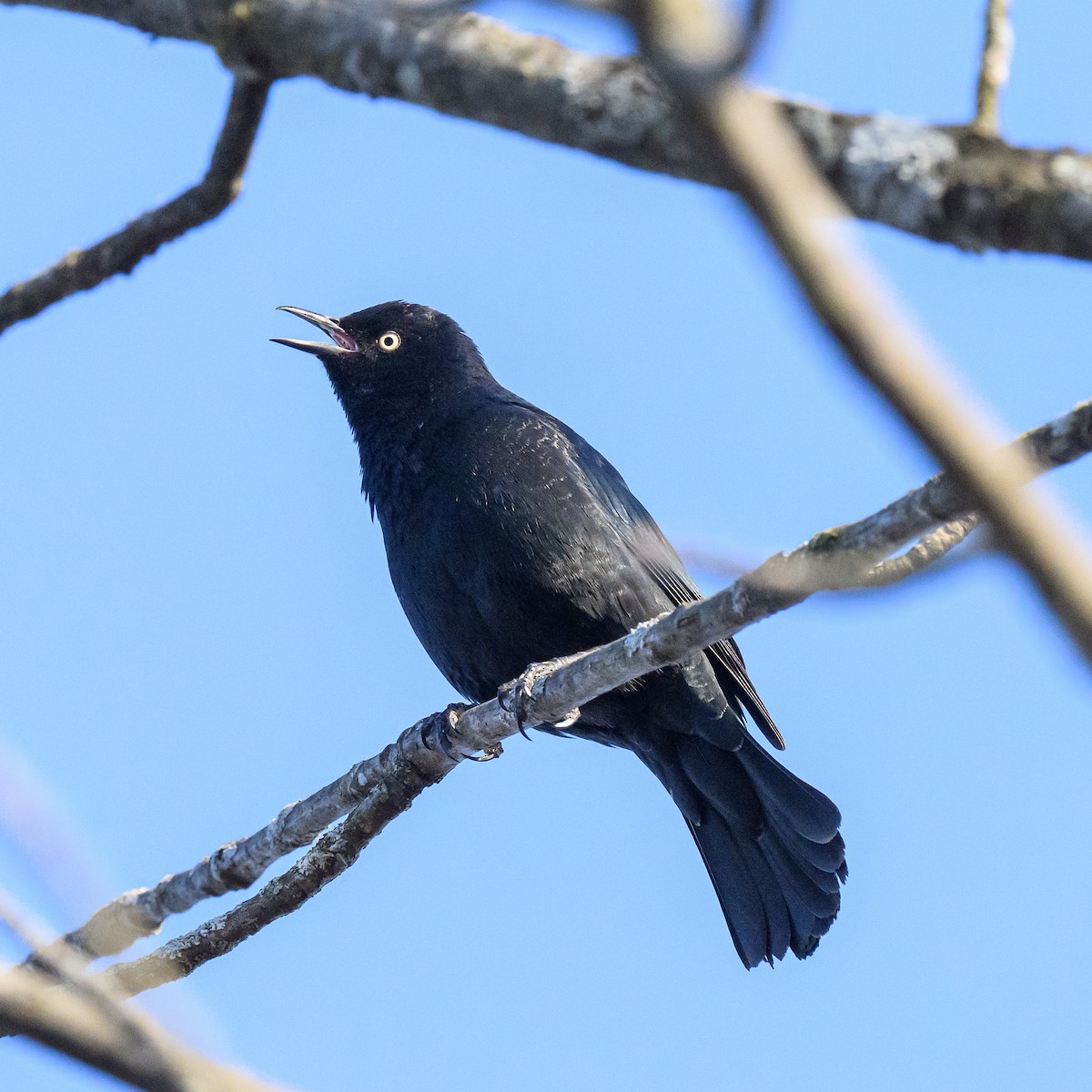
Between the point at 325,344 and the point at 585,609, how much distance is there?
2780mm

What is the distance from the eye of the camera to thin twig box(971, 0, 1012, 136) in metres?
2.74

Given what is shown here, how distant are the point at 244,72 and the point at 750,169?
8.06 feet

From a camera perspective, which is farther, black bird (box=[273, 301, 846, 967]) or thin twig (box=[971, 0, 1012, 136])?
black bird (box=[273, 301, 846, 967])

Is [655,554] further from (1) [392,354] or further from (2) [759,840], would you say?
(1) [392,354]

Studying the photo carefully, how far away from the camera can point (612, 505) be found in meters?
7.07

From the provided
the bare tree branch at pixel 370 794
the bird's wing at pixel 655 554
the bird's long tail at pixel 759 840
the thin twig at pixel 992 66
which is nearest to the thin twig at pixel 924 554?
the bare tree branch at pixel 370 794

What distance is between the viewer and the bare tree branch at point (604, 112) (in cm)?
251

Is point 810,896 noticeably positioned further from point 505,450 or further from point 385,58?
point 385,58

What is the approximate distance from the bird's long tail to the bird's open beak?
10.3 ft

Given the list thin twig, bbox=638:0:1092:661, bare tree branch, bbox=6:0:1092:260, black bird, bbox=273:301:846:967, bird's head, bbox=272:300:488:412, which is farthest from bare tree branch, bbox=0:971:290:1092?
bird's head, bbox=272:300:488:412

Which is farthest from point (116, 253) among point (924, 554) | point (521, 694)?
point (924, 554)

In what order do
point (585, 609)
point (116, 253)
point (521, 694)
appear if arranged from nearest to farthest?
1. point (116, 253)
2. point (521, 694)
3. point (585, 609)

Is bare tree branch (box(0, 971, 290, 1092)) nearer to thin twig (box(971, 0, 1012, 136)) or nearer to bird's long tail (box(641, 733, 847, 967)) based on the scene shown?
thin twig (box(971, 0, 1012, 136))

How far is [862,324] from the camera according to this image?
1341 mm
